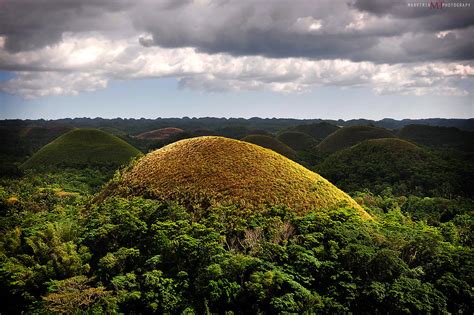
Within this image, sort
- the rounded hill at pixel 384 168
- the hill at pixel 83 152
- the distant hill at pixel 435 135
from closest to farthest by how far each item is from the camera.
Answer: the rounded hill at pixel 384 168 < the hill at pixel 83 152 < the distant hill at pixel 435 135

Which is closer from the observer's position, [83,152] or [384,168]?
[384,168]

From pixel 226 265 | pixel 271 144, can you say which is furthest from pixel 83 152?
pixel 226 265

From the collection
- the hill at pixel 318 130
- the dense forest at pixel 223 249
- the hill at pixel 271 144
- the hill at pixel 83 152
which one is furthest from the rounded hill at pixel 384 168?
the hill at pixel 318 130

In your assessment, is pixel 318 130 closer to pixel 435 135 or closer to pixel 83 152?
pixel 435 135

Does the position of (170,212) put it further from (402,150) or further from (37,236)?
(402,150)

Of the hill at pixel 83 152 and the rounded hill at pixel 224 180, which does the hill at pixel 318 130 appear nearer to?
the hill at pixel 83 152

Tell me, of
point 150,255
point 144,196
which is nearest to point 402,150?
point 144,196

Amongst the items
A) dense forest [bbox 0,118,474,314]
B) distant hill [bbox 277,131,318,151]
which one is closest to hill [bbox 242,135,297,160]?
distant hill [bbox 277,131,318,151]
